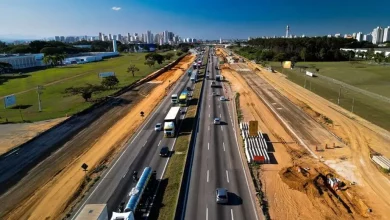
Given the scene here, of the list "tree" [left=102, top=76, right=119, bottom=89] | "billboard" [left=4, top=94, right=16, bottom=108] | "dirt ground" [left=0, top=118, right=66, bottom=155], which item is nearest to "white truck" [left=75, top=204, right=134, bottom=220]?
"dirt ground" [left=0, top=118, right=66, bottom=155]

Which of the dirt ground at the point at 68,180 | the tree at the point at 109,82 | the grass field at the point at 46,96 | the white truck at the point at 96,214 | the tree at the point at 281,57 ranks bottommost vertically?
the dirt ground at the point at 68,180

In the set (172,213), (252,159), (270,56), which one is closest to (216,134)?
(252,159)

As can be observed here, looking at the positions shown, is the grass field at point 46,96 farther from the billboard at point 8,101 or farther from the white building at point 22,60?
the white building at point 22,60

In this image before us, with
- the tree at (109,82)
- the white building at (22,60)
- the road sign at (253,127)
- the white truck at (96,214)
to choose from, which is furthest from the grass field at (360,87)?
the white building at (22,60)

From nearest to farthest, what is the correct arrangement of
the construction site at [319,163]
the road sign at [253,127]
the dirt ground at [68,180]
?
the dirt ground at [68,180] → the construction site at [319,163] → the road sign at [253,127]

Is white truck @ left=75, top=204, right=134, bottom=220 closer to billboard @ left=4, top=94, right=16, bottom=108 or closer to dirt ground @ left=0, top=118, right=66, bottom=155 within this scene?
dirt ground @ left=0, top=118, right=66, bottom=155

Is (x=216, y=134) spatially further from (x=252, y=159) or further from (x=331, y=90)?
(x=331, y=90)
